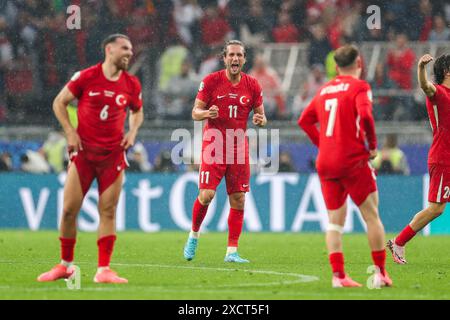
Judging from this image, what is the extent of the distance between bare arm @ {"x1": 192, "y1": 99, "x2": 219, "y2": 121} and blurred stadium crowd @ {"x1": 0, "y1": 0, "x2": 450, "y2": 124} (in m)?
8.97

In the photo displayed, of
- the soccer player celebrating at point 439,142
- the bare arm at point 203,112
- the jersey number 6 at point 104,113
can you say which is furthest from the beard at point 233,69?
the jersey number 6 at point 104,113

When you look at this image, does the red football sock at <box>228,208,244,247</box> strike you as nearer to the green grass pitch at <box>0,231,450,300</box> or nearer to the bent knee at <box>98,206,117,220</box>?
the green grass pitch at <box>0,231,450,300</box>

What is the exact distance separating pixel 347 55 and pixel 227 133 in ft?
12.3

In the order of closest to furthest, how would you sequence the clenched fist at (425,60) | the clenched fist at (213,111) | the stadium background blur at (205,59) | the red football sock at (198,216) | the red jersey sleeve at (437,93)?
the clenched fist at (425,60)
the red jersey sleeve at (437,93)
the clenched fist at (213,111)
the red football sock at (198,216)
the stadium background blur at (205,59)

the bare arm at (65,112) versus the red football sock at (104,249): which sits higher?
the bare arm at (65,112)

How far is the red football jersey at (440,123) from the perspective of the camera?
1221cm

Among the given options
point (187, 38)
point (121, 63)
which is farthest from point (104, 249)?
point (187, 38)

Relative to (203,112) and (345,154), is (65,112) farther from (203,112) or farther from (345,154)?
(203,112)

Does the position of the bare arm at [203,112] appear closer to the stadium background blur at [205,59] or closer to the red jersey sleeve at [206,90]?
the red jersey sleeve at [206,90]

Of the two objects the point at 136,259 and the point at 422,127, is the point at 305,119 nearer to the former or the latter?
the point at 136,259

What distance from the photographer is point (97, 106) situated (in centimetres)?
998

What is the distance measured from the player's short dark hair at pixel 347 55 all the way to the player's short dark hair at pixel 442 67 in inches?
126

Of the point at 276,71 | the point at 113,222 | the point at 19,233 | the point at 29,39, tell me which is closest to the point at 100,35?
the point at 29,39

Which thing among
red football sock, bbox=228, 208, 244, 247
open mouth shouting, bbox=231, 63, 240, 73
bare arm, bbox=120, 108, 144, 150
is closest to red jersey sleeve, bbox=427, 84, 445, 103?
open mouth shouting, bbox=231, 63, 240, 73
